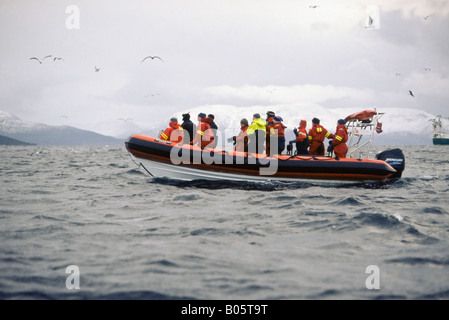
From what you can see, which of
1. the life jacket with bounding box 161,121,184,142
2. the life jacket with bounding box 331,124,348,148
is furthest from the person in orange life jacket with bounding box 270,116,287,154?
the life jacket with bounding box 161,121,184,142

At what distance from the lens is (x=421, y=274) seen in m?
4.21

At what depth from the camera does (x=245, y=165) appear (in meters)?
10.8

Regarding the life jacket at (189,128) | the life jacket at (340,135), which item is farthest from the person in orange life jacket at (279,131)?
the life jacket at (189,128)

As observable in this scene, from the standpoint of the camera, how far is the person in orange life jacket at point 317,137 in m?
11.6

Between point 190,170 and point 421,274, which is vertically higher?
point 190,170

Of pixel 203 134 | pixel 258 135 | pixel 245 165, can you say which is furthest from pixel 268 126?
pixel 203 134

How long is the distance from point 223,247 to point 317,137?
7302 millimetres

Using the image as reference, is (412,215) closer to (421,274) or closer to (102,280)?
(421,274)

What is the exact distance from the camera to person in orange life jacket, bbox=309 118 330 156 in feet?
37.9

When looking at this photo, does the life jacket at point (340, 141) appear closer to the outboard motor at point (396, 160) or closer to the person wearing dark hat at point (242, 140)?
the outboard motor at point (396, 160)

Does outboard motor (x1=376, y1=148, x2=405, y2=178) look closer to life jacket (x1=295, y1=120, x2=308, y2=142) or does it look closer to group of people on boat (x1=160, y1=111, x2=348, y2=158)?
group of people on boat (x1=160, y1=111, x2=348, y2=158)

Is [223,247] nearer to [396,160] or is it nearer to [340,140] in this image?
[340,140]
